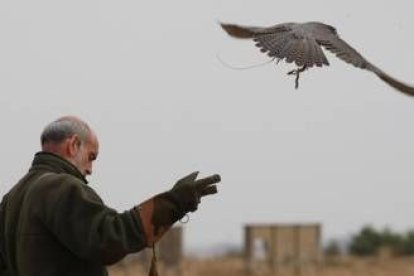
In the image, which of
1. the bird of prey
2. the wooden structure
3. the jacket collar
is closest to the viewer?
the jacket collar

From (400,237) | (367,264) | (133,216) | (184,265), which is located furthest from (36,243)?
(400,237)

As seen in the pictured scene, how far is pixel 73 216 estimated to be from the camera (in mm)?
4844

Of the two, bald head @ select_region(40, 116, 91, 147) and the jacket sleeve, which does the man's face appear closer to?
bald head @ select_region(40, 116, 91, 147)

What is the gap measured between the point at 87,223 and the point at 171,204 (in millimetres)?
350

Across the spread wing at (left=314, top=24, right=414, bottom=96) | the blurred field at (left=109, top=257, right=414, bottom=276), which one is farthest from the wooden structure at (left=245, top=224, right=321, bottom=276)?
the spread wing at (left=314, top=24, right=414, bottom=96)

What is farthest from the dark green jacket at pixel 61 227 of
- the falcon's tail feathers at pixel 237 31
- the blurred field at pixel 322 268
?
the blurred field at pixel 322 268

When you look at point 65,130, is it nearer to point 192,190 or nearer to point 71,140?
point 71,140

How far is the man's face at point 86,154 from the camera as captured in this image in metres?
5.20

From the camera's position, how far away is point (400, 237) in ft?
127

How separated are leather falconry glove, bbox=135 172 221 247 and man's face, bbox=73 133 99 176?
449mm

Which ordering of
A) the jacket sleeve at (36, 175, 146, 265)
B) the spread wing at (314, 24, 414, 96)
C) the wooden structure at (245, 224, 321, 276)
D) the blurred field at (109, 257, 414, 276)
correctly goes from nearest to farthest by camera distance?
the jacket sleeve at (36, 175, 146, 265)
the spread wing at (314, 24, 414, 96)
the blurred field at (109, 257, 414, 276)
the wooden structure at (245, 224, 321, 276)

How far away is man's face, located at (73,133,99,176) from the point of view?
5.20m

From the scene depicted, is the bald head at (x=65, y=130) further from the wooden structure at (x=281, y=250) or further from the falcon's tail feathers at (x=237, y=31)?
the wooden structure at (x=281, y=250)

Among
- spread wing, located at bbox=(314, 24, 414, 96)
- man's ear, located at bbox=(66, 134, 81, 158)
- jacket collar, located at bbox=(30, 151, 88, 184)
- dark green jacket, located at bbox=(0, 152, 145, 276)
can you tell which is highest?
spread wing, located at bbox=(314, 24, 414, 96)
